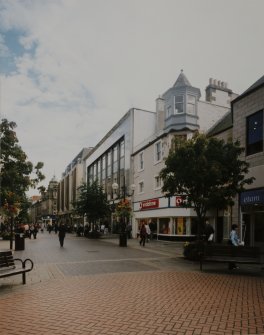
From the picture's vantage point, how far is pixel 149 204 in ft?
115

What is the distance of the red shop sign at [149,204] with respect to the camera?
110 feet

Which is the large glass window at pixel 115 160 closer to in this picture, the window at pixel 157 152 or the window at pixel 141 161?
the window at pixel 141 161

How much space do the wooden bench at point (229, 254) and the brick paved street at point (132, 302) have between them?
1.48 feet

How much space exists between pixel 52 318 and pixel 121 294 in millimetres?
2427

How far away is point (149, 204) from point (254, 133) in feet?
58.3

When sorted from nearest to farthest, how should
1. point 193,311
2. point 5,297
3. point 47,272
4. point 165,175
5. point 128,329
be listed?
1. point 128,329
2. point 193,311
3. point 5,297
4. point 47,272
5. point 165,175

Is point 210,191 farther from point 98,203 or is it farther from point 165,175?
point 98,203

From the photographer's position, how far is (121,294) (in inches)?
344

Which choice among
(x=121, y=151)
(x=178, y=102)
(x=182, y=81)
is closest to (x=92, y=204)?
(x=121, y=151)

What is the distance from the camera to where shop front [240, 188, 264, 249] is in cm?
1808

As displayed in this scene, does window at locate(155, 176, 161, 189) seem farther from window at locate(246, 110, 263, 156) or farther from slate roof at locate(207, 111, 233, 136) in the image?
window at locate(246, 110, 263, 156)

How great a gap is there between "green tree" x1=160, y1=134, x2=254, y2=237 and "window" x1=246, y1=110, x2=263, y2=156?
202 centimetres

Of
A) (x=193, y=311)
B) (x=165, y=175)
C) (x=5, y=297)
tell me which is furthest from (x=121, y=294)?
(x=165, y=175)

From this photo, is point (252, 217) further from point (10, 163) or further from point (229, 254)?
point (10, 163)
